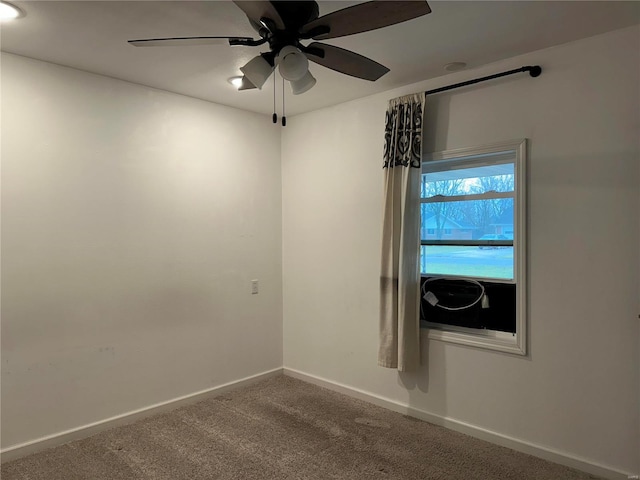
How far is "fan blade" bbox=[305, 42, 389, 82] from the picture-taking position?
6.63 ft

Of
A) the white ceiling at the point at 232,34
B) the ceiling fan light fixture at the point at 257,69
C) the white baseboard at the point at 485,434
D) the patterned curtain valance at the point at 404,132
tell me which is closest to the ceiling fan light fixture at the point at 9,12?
the white ceiling at the point at 232,34

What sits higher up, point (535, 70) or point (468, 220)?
point (535, 70)

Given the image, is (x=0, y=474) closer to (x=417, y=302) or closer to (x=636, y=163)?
(x=417, y=302)

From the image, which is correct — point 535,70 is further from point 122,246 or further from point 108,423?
point 108,423

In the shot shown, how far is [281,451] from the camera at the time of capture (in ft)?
9.21

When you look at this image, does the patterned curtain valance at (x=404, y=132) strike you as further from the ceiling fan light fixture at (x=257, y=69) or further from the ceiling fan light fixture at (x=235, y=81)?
the ceiling fan light fixture at (x=257, y=69)

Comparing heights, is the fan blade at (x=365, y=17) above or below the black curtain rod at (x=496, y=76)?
below

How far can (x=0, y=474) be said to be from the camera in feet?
8.33

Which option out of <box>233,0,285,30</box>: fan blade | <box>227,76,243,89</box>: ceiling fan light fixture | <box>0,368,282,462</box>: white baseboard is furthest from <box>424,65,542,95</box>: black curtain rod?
<box>0,368,282,462</box>: white baseboard

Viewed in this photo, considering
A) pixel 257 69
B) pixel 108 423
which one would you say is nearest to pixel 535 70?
pixel 257 69

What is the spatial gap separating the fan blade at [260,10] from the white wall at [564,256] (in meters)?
1.77

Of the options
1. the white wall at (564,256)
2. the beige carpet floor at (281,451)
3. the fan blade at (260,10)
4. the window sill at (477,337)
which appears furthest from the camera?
the window sill at (477,337)

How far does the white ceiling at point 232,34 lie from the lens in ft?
7.13

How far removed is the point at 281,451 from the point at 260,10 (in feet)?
8.37
